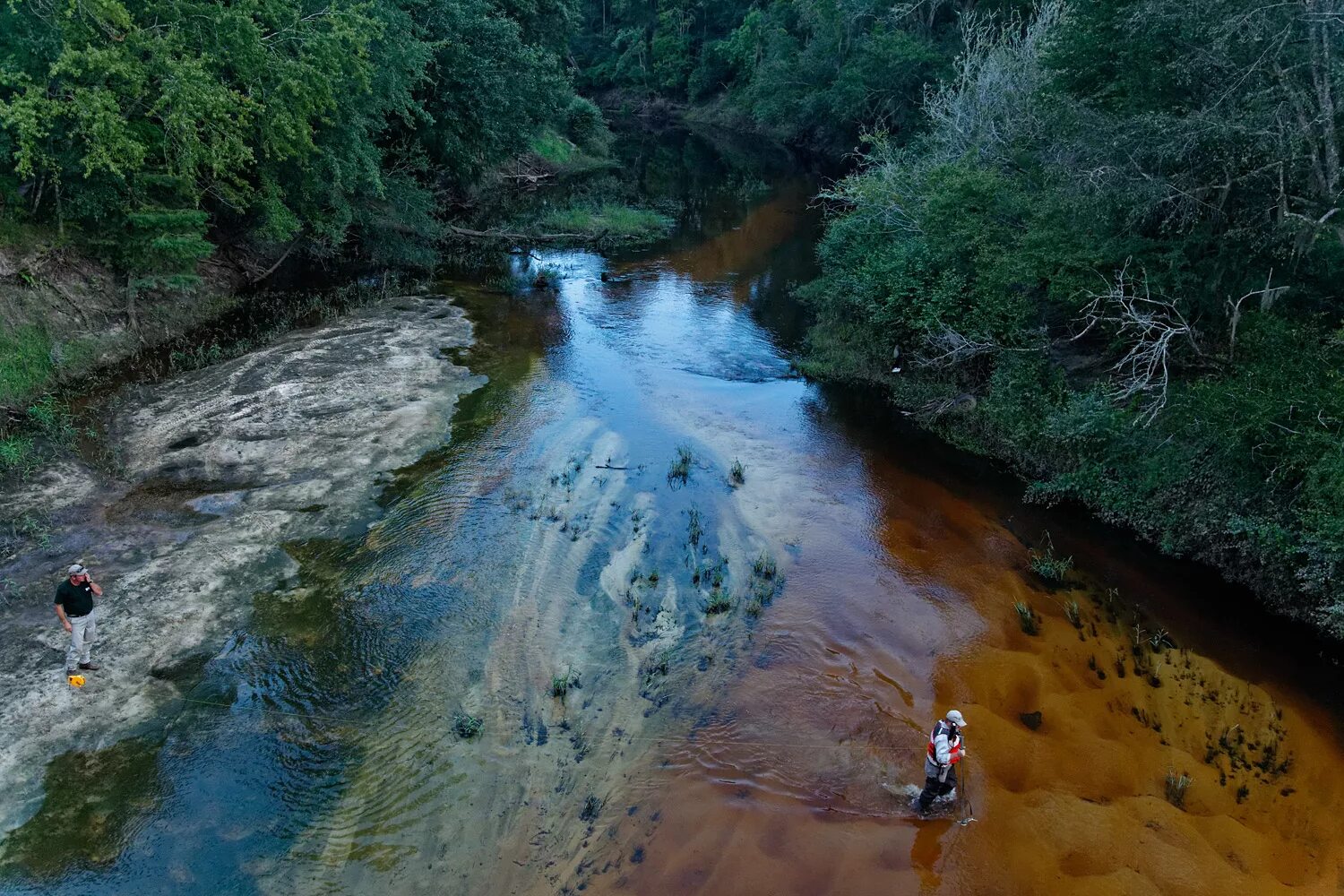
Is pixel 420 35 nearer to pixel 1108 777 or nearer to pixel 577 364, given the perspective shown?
pixel 577 364

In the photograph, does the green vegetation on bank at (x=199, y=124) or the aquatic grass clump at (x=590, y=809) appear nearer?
the aquatic grass clump at (x=590, y=809)

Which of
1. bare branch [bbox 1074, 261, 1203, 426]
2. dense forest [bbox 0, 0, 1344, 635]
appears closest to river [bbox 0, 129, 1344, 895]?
dense forest [bbox 0, 0, 1344, 635]

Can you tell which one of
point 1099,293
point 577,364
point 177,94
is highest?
point 177,94

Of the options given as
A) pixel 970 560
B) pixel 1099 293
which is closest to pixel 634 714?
pixel 970 560

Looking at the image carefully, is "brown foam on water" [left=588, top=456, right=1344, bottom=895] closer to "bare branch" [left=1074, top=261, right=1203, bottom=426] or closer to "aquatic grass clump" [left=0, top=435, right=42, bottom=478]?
"bare branch" [left=1074, top=261, right=1203, bottom=426]

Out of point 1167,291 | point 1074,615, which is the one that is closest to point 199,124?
point 1074,615

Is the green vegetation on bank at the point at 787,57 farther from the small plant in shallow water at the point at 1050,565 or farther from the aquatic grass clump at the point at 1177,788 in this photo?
the aquatic grass clump at the point at 1177,788

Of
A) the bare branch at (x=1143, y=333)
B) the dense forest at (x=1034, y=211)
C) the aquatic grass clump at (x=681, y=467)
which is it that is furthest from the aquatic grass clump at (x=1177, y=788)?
the aquatic grass clump at (x=681, y=467)

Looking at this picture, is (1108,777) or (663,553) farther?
(663,553)
